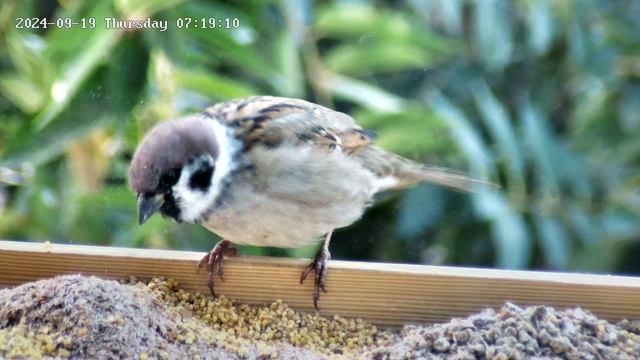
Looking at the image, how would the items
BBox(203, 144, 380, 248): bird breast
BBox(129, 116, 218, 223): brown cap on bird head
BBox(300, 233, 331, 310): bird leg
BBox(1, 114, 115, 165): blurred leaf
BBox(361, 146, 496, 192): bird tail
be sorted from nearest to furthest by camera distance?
BBox(129, 116, 218, 223): brown cap on bird head
BBox(300, 233, 331, 310): bird leg
BBox(203, 144, 380, 248): bird breast
BBox(1, 114, 115, 165): blurred leaf
BBox(361, 146, 496, 192): bird tail

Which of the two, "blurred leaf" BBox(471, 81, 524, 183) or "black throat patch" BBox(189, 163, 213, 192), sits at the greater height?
"black throat patch" BBox(189, 163, 213, 192)

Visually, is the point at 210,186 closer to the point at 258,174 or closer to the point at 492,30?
the point at 258,174

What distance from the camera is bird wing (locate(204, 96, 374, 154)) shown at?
6.05ft

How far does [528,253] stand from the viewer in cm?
258

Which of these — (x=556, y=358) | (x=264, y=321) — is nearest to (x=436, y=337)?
(x=556, y=358)

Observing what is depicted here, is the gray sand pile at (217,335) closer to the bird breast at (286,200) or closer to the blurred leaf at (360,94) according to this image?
the bird breast at (286,200)

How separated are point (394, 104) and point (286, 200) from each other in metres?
0.57

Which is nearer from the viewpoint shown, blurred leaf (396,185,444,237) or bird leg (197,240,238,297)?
bird leg (197,240,238,297)

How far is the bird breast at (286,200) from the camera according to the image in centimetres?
181

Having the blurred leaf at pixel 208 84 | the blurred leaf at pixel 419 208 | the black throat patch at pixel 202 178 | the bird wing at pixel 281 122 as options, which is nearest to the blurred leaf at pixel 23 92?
the blurred leaf at pixel 208 84

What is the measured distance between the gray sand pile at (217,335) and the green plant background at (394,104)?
474mm

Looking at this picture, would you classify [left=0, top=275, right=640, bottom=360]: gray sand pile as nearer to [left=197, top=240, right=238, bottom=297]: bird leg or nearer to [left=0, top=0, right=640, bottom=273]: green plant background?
[left=197, top=240, right=238, bottom=297]: bird leg

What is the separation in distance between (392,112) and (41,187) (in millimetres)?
754

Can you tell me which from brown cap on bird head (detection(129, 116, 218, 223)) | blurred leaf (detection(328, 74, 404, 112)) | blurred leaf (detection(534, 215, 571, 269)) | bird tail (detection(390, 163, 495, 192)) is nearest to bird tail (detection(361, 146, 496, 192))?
bird tail (detection(390, 163, 495, 192))
